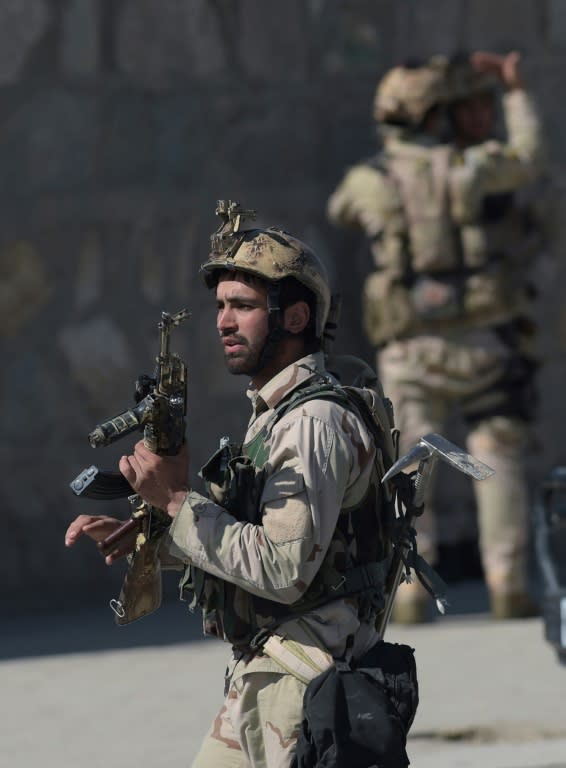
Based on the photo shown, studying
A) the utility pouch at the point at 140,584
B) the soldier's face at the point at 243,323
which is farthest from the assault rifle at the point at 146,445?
the soldier's face at the point at 243,323

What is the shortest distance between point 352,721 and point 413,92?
4509mm

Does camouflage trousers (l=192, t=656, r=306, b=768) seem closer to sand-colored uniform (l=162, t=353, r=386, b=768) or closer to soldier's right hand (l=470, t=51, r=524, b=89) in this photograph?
sand-colored uniform (l=162, t=353, r=386, b=768)

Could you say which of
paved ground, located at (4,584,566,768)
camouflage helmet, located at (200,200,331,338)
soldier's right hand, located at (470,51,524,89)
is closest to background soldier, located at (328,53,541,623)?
soldier's right hand, located at (470,51,524,89)

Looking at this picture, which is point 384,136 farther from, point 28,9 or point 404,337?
point 28,9

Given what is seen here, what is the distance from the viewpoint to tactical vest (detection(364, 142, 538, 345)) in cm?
754

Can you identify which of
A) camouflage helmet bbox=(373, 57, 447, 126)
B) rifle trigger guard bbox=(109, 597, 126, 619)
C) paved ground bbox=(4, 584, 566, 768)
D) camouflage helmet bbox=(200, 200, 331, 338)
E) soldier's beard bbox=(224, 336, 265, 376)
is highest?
camouflage helmet bbox=(373, 57, 447, 126)

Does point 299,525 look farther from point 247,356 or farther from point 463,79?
point 463,79

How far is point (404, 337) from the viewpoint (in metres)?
7.80

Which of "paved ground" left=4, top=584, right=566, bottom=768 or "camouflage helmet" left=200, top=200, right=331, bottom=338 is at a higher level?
"camouflage helmet" left=200, top=200, right=331, bottom=338

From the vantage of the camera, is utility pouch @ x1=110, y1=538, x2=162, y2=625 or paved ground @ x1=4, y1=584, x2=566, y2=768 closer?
utility pouch @ x1=110, y1=538, x2=162, y2=625

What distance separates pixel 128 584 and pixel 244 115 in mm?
4914

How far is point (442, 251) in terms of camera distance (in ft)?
24.9

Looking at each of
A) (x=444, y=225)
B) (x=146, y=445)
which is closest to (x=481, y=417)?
(x=444, y=225)

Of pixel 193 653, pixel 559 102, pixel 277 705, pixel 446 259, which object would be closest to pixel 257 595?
pixel 277 705
